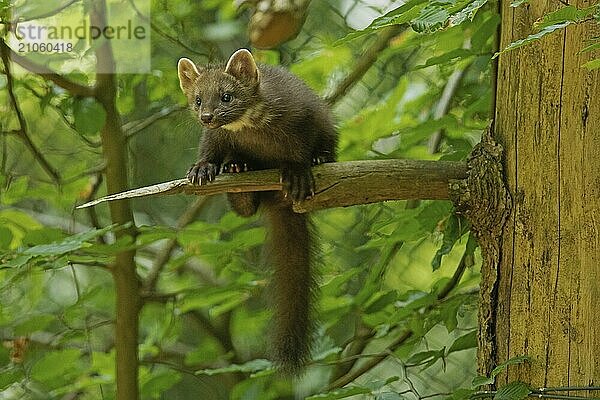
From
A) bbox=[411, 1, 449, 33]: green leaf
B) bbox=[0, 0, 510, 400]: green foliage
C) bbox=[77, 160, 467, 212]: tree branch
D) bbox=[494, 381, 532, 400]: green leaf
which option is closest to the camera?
bbox=[411, 1, 449, 33]: green leaf

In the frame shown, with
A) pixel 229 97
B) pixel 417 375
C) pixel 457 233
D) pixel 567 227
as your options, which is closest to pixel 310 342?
pixel 457 233

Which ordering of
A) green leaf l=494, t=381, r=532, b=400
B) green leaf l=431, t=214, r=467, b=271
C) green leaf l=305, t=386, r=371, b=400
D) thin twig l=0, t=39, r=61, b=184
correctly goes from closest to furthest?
green leaf l=494, t=381, r=532, b=400
green leaf l=305, t=386, r=371, b=400
green leaf l=431, t=214, r=467, b=271
thin twig l=0, t=39, r=61, b=184

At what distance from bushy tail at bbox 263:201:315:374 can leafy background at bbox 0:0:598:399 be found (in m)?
0.08

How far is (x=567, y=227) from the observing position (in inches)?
53.5

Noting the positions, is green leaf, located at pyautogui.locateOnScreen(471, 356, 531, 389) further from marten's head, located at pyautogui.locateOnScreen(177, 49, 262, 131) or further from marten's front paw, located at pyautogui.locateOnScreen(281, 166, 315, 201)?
marten's head, located at pyautogui.locateOnScreen(177, 49, 262, 131)

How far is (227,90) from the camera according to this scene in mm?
1760

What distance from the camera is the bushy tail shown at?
1.83 meters

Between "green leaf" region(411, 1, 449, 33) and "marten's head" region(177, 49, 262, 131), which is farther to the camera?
"marten's head" region(177, 49, 262, 131)

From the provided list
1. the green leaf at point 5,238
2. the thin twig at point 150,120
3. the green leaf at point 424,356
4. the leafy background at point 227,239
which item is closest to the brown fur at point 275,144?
the leafy background at point 227,239

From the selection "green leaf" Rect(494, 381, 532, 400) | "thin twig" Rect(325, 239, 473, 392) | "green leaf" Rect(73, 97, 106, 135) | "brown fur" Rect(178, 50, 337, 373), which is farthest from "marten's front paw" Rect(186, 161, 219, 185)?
"green leaf" Rect(494, 381, 532, 400)

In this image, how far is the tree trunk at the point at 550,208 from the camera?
4.38 ft

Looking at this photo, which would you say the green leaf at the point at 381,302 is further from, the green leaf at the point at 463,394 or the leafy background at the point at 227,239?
the green leaf at the point at 463,394

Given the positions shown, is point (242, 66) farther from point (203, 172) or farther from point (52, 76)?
point (52, 76)

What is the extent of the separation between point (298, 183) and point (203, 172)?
0.67 feet
